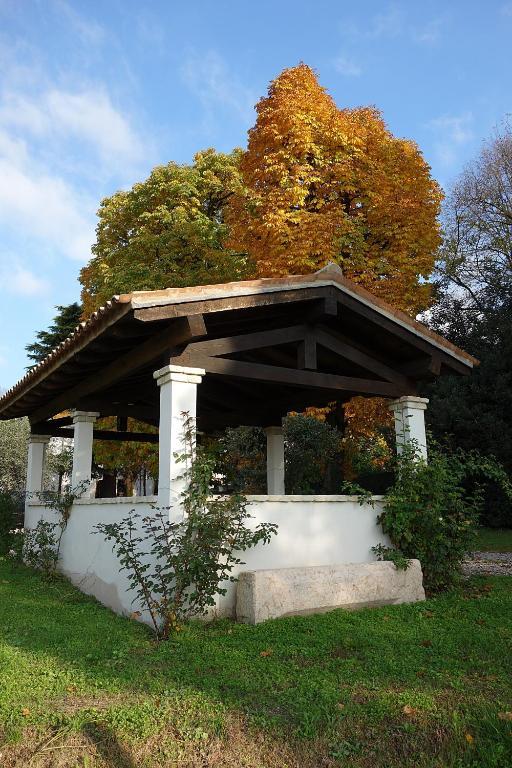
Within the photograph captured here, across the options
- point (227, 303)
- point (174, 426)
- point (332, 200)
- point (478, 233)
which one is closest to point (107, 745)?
point (174, 426)

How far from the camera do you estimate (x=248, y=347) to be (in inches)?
287

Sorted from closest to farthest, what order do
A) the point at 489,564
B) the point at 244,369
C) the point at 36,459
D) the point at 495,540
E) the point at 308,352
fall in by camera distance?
the point at 244,369, the point at 308,352, the point at 489,564, the point at 36,459, the point at 495,540

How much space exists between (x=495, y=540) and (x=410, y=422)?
8.44m

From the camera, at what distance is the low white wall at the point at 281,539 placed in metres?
6.91

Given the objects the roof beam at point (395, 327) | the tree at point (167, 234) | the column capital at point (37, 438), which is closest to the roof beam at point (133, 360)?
the column capital at point (37, 438)

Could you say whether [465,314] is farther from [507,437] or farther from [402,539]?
[402,539]

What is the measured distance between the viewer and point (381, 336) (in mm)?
8656

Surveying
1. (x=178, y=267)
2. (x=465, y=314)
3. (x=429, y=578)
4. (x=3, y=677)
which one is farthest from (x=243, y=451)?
(x=3, y=677)

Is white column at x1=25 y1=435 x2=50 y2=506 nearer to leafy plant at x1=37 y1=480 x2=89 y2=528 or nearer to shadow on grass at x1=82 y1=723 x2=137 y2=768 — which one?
leafy plant at x1=37 y1=480 x2=89 y2=528

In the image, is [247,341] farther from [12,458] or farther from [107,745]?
[12,458]

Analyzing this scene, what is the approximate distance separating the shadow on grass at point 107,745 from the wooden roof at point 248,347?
3659mm

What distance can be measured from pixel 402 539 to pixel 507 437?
392 inches

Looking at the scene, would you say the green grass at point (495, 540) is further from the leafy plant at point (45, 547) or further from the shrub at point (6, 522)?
the shrub at point (6, 522)

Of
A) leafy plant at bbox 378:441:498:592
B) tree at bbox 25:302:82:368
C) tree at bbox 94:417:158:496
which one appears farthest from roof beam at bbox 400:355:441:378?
tree at bbox 25:302:82:368
